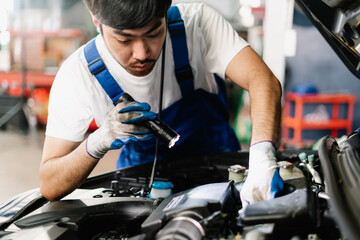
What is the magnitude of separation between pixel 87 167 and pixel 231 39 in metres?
0.70

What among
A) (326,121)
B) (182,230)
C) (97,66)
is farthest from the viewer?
(326,121)

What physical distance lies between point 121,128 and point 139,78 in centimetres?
31

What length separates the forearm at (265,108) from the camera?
1113mm

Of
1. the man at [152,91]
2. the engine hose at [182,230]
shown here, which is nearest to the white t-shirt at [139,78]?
the man at [152,91]

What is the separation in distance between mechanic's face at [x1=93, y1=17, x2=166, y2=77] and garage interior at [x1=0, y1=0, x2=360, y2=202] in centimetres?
206

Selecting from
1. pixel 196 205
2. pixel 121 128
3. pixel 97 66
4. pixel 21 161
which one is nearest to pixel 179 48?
pixel 97 66

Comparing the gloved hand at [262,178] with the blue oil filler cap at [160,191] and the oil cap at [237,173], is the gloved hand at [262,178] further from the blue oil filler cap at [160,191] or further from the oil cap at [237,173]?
the blue oil filler cap at [160,191]

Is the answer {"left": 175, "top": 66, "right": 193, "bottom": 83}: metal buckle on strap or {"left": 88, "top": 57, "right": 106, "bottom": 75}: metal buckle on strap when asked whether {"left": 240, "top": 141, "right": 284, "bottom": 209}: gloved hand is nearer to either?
{"left": 175, "top": 66, "right": 193, "bottom": 83}: metal buckle on strap

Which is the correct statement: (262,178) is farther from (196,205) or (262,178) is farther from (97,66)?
(97,66)

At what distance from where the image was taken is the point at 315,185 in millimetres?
926

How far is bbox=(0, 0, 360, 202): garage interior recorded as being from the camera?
3.35 m

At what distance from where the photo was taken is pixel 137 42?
1104 millimetres

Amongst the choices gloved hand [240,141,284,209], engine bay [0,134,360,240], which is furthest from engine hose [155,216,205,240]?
gloved hand [240,141,284,209]

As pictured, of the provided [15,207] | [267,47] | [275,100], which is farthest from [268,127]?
[267,47]
